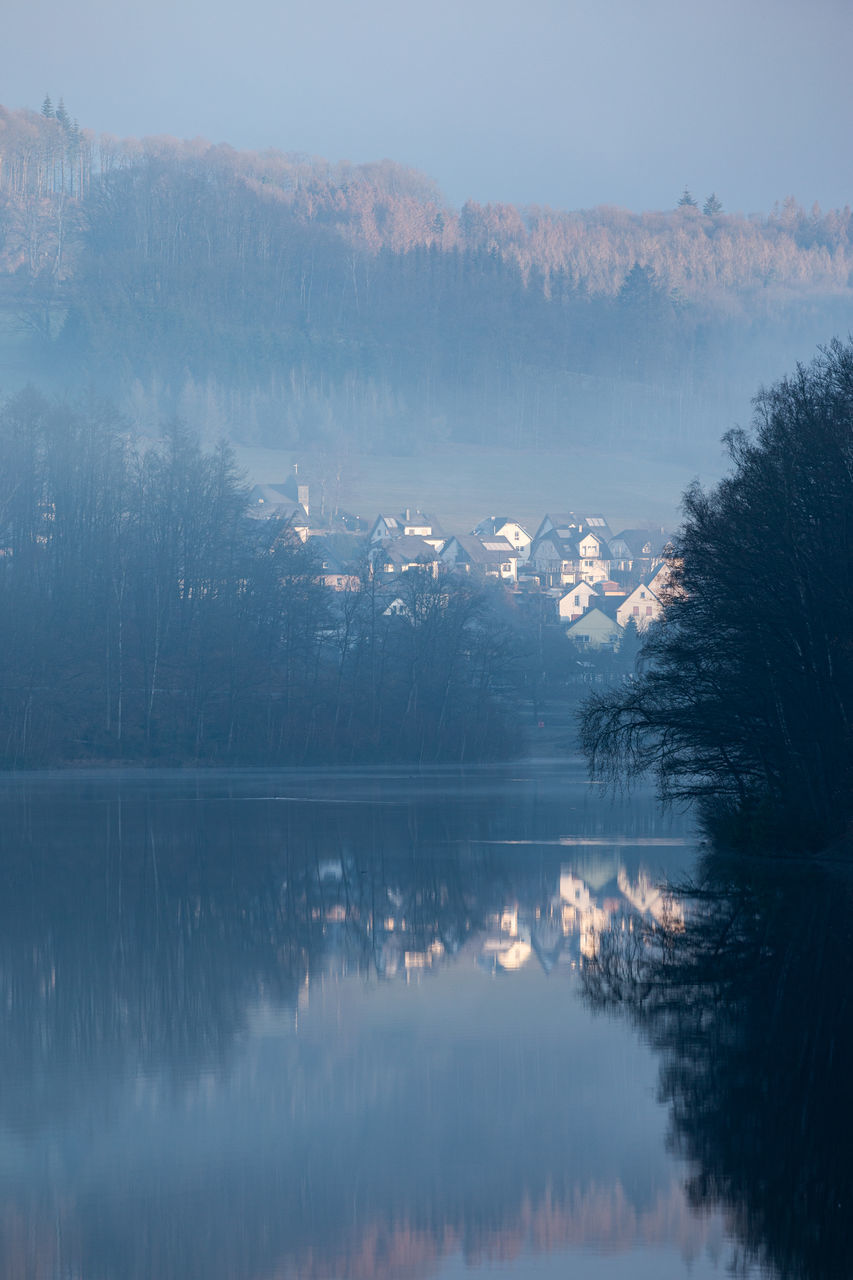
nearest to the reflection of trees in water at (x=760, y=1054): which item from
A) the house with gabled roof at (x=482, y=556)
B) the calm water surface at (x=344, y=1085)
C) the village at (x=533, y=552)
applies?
the calm water surface at (x=344, y=1085)

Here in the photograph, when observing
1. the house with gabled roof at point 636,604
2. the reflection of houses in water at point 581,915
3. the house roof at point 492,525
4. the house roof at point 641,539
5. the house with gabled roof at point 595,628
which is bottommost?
the reflection of houses in water at point 581,915

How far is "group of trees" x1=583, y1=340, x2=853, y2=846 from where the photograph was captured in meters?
29.6

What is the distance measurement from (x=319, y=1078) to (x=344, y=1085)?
9.1 inches

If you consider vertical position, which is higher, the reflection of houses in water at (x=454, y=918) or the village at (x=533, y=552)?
the village at (x=533, y=552)

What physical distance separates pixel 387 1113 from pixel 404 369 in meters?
166

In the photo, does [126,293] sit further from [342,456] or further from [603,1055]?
[603,1055]

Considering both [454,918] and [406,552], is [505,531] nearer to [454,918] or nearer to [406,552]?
[406,552]

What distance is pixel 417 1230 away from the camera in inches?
372

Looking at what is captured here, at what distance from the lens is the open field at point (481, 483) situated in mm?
154375

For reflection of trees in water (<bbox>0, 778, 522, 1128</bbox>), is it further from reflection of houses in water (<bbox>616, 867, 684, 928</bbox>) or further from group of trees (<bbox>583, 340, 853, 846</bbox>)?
group of trees (<bbox>583, 340, 853, 846</bbox>)

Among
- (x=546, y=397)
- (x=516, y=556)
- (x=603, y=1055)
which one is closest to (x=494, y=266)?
(x=546, y=397)

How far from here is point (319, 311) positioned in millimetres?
174500

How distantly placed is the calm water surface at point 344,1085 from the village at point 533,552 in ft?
321

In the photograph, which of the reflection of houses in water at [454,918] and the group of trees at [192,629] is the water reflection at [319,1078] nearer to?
the reflection of houses in water at [454,918]
